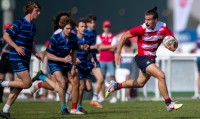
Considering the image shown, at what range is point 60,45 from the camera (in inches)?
647

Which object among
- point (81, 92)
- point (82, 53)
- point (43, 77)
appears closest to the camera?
point (43, 77)

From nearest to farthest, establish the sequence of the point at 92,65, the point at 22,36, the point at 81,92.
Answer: the point at 22,36 → the point at 81,92 → the point at 92,65

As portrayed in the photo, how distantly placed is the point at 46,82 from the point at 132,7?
30.4 meters

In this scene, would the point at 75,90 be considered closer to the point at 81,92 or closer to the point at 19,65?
the point at 81,92

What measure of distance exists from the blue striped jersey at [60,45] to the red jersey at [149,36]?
1462 mm

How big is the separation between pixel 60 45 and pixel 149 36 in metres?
1.92

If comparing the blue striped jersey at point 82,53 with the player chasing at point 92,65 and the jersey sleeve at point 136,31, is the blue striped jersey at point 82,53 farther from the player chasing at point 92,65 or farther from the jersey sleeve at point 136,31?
the jersey sleeve at point 136,31

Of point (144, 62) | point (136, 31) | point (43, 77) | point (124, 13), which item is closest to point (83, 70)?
point (43, 77)

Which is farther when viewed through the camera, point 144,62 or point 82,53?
point 82,53

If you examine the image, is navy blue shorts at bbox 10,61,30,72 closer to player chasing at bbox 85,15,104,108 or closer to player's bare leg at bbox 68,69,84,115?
player's bare leg at bbox 68,69,84,115

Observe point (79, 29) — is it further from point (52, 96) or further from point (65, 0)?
point (65, 0)

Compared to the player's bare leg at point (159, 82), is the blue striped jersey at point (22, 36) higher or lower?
higher

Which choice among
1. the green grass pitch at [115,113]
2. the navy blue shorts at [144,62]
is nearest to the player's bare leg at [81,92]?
the green grass pitch at [115,113]

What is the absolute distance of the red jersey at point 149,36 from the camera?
15.7 meters
